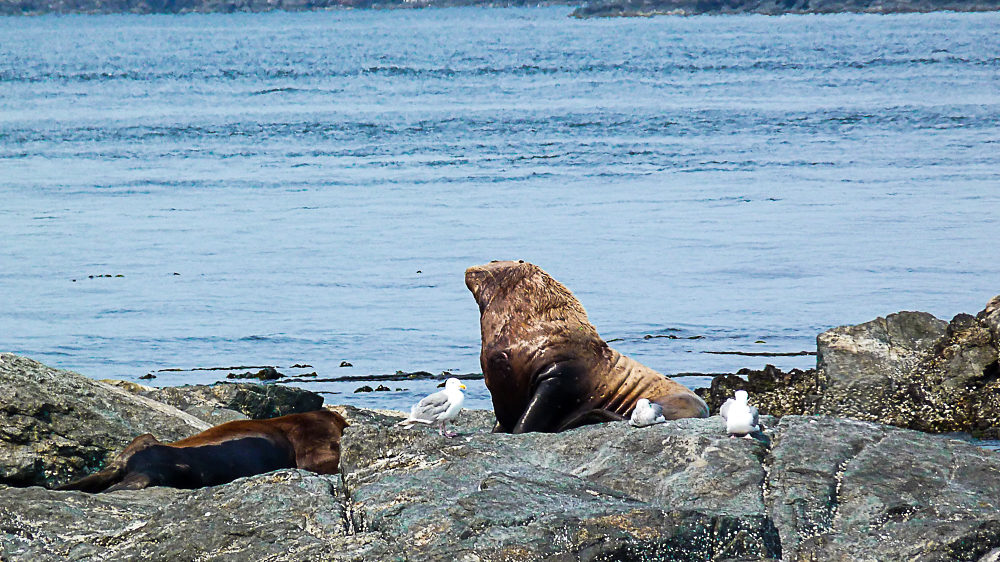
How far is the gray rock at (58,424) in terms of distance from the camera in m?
6.94

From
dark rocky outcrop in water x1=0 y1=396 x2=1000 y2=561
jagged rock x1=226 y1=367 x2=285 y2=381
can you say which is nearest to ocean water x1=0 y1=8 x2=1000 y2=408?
jagged rock x1=226 y1=367 x2=285 y2=381

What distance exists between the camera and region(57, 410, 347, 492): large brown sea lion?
21.5ft

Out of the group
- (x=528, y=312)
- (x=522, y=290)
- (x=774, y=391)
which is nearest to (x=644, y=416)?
(x=528, y=312)

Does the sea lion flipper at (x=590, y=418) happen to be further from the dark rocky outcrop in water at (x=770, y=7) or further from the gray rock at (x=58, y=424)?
the dark rocky outcrop in water at (x=770, y=7)

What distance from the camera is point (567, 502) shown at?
5.10 meters

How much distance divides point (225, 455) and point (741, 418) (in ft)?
9.08

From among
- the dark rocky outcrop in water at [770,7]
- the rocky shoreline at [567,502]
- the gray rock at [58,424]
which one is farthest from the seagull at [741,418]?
the dark rocky outcrop in water at [770,7]

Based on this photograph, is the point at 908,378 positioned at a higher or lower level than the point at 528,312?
lower

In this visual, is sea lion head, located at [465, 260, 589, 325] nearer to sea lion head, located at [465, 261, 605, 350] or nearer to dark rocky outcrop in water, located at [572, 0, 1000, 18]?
sea lion head, located at [465, 261, 605, 350]

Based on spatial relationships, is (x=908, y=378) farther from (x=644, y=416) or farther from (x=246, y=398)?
(x=246, y=398)

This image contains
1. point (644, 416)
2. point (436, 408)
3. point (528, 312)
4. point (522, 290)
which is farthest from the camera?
point (522, 290)

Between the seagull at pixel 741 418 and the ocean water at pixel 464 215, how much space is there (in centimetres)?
634

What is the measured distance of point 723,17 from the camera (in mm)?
160875

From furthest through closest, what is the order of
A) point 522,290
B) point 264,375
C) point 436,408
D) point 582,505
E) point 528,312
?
point 264,375 → point 522,290 → point 528,312 → point 436,408 → point 582,505
